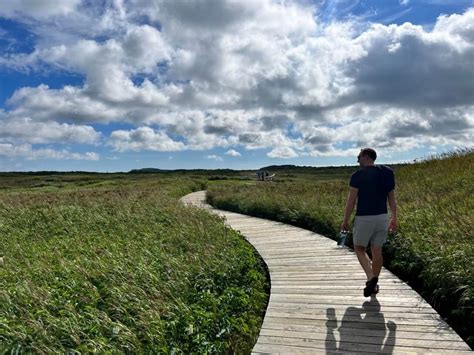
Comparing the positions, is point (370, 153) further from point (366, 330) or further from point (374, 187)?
point (366, 330)

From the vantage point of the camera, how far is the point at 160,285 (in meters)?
5.95

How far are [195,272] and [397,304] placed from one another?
3460 mm

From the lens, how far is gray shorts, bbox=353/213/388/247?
587cm

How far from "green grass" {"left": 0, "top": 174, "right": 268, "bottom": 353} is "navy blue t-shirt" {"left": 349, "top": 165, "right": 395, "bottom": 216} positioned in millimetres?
2462

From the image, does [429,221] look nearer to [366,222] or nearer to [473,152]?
[366,222]

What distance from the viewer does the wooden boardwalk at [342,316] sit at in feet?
14.4

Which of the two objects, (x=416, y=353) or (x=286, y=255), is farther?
(x=286, y=255)

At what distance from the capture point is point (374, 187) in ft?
19.2

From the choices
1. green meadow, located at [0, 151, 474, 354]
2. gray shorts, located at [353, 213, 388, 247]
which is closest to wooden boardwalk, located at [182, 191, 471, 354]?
green meadow, located at [0, 151, 474, 354]

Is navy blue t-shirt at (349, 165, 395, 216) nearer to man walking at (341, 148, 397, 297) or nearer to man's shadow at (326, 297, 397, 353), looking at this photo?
man walking at (341, 148, 397, 297)

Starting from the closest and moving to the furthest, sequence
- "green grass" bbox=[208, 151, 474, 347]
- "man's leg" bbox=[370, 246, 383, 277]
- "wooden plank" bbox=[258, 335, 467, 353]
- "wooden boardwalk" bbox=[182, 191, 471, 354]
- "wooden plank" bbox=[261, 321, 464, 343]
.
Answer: "wooden plank" bbox=[258, 335, 467, 353]
"wooden boardwalk" bbox=[182, 191, 471, 354]
"wooden plank" bbox=[261, 321, 464, 343]
"green grass" bbox=[208, 151, 474, 347]
"man's leg" bbox=[370, 246, 383, 277]

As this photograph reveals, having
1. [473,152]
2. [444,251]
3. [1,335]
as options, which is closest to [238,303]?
Result: [1,335]

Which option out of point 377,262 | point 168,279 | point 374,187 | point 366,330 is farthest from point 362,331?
point 168,279

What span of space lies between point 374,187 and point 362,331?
2230 mm
